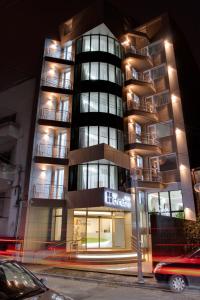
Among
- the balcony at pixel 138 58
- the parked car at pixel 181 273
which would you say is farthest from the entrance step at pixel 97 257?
the balcony at pixel 138 58

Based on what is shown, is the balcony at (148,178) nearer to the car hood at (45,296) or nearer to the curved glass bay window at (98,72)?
the curved glass bay window at (98,72)

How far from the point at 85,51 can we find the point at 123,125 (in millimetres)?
9152

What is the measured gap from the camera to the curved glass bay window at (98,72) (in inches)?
1029

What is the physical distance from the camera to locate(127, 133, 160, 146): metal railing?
25862mm

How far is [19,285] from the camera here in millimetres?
4750

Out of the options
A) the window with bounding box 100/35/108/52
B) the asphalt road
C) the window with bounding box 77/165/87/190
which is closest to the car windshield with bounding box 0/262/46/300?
the asphalt road

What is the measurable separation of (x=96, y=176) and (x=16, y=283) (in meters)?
17.2

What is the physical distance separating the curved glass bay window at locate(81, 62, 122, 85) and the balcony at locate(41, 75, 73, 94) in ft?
5.99

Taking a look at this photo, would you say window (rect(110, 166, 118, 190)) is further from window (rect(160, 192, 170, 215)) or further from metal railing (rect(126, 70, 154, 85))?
metal railing (rect(126, 70, 154, 85))

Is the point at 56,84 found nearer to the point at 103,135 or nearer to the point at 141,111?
the point at 103,135

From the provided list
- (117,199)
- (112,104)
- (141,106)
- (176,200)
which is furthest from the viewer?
(141,106)

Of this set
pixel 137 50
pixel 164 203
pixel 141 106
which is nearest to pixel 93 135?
pixel 141 106

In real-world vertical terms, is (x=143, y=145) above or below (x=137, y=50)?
below

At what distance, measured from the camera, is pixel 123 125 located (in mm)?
25594
